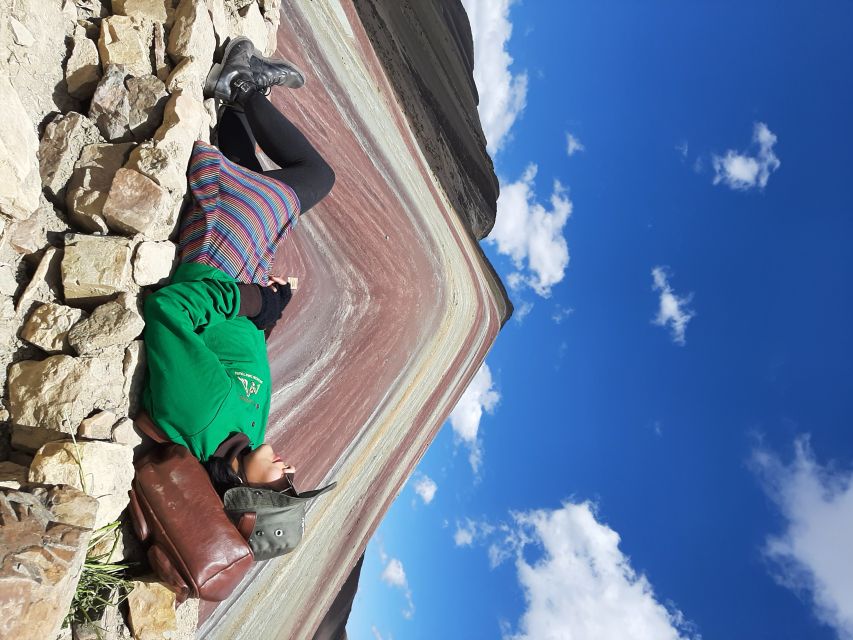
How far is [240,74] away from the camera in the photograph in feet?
4.75

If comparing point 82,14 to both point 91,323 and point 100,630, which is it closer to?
point 91,323

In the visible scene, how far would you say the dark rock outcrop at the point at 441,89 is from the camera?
4.24m

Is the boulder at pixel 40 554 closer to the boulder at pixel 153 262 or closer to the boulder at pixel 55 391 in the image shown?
the boulder at pixel 55 391

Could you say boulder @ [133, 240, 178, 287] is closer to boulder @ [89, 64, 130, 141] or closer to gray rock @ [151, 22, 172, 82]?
boulder @ [89, 64, 130, 141]

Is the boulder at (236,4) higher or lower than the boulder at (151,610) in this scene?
higher

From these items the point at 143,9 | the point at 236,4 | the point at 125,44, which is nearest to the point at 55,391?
the point at 125,44

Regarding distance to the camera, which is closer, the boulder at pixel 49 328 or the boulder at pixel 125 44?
the boulder at pixel 49 328

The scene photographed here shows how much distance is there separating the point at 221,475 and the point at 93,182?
1.94ft

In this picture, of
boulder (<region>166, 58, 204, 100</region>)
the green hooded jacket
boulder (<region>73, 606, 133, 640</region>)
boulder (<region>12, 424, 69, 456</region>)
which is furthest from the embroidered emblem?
boulder (<region>166, 58, 204, 100</region>)

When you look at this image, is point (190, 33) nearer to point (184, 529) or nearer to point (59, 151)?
point (59, 151)

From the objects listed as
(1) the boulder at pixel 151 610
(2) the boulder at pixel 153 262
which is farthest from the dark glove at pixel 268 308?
(1) the boulder at pixel 151 610

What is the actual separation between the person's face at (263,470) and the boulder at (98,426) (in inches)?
10.5

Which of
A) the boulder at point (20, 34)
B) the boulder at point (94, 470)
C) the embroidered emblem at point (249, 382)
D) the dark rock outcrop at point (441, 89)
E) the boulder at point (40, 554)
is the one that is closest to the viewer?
the boulder at point (40, 554)

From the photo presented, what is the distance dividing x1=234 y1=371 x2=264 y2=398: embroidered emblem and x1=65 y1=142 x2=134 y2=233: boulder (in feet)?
1.25
